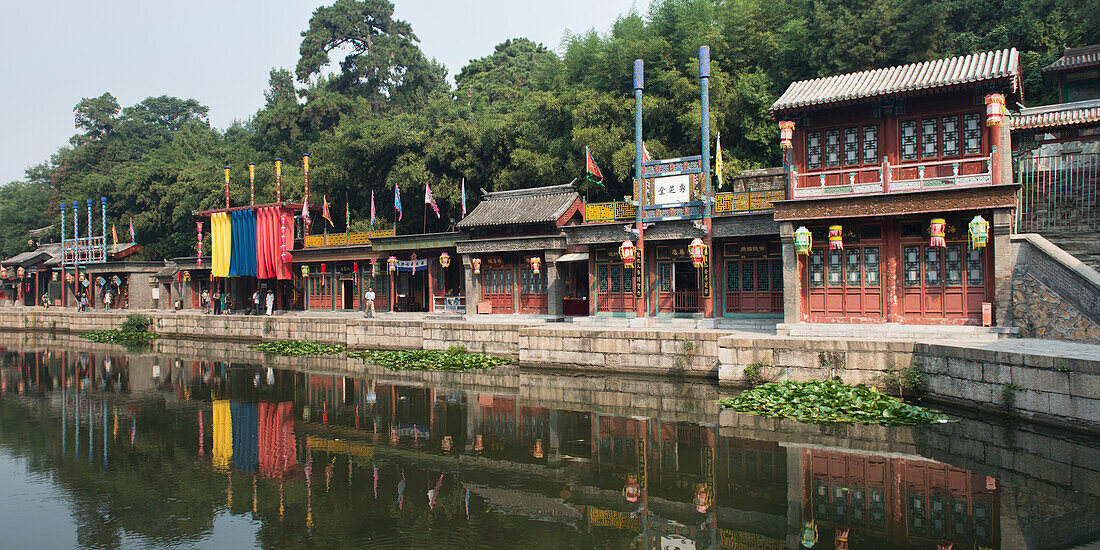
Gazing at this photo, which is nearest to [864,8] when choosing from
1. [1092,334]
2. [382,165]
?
[1092,334]

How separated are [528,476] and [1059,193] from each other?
16.9 m

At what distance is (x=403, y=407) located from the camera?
52.1 feet

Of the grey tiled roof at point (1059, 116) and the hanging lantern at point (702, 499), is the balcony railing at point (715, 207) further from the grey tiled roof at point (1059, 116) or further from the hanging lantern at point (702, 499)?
the hanging lantern at point (702, 499)

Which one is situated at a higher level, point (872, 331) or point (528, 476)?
point (872, 331)

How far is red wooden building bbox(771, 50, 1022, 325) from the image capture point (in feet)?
53.5

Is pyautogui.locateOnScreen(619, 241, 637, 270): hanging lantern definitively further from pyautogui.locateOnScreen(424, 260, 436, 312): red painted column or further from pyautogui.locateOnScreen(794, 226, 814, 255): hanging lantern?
pyautogui.locateOnScreen(424, 260, 436, 312): red painted column

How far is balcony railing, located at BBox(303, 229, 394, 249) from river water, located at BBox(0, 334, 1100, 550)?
16.2 m

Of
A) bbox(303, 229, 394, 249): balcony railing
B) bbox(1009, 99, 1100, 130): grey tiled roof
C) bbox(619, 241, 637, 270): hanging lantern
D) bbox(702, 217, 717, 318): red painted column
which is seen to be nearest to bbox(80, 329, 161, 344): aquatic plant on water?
bbox(303, 229, 394, 249): balcony railing

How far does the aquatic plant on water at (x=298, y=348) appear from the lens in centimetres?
2578

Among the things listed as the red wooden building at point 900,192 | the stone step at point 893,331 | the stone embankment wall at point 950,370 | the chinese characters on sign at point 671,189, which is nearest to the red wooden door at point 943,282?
the red wooden building at point 900,192

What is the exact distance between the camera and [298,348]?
2650 cm

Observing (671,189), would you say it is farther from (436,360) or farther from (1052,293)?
(1052,293)

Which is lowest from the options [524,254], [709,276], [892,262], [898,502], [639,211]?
[898,502]

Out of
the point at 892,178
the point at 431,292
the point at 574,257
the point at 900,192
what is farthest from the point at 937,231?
the point at 431,292
